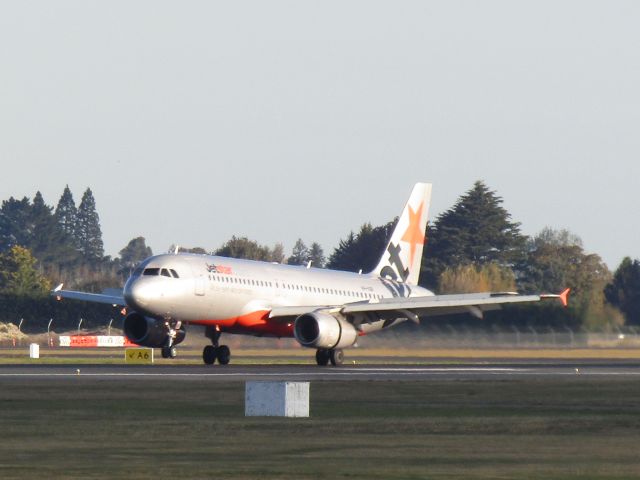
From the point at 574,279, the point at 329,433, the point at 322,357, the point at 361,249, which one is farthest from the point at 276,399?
the point at 361,249

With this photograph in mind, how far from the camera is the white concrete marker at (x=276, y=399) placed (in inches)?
1176

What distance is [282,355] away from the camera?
7525 centimetres

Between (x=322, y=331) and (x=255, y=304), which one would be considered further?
(x=255, y=304)

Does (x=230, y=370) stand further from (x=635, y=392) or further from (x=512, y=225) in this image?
(x=512, y=225)

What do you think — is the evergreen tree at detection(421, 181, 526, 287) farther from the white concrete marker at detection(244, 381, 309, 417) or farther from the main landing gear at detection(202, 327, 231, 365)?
the white concrete marker at detection(244, 381, 309, 417)

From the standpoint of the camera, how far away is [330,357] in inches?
2427

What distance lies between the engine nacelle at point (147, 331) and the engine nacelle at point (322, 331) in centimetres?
463

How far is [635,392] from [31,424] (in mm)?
16811

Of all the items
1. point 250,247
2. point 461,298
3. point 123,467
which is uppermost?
point 250,247

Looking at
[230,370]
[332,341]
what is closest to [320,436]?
[230,370]

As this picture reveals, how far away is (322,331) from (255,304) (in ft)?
10.9

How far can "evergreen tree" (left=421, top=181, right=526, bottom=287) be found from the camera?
171 metres

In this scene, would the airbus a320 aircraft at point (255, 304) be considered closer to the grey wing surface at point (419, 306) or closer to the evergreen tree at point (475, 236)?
the grey wing surface at point (419, 306)

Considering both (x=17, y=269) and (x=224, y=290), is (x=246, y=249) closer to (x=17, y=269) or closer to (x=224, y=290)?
(x=17, y=269)
